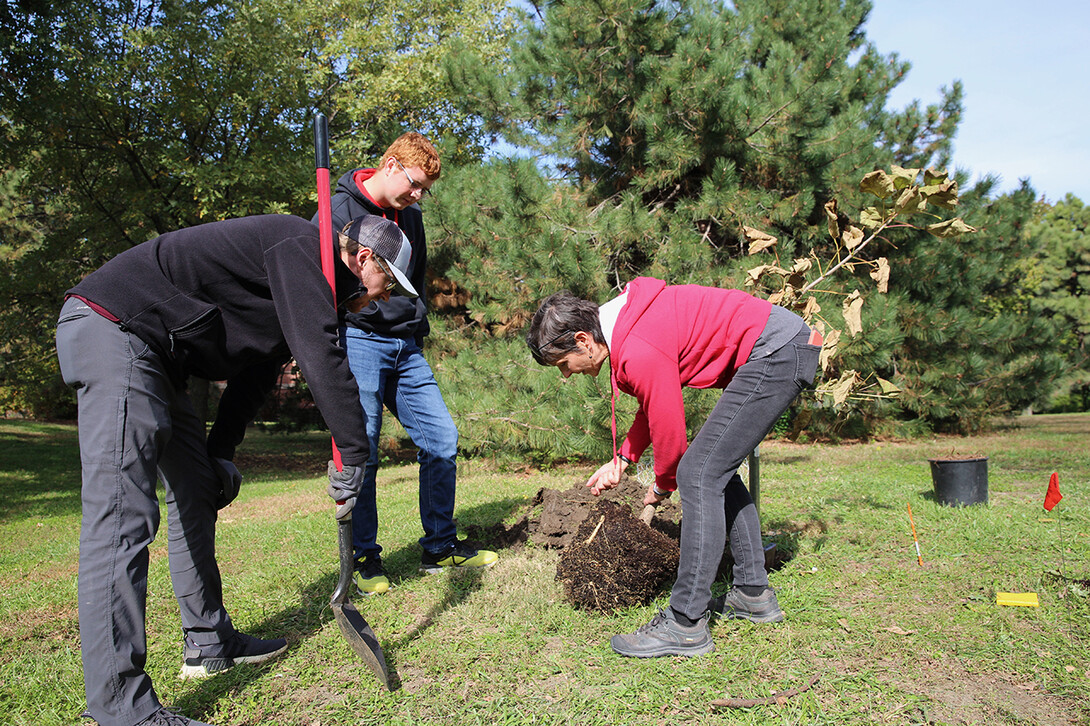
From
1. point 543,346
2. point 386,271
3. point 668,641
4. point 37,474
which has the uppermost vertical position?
point 386,271

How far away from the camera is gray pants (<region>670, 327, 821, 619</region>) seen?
241 cm

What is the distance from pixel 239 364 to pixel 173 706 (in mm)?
1122

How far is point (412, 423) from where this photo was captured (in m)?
3.41

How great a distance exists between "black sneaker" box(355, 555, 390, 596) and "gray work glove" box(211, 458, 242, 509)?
0.92 metres

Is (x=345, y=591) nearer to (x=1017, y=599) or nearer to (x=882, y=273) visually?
(x=1017, y=599)

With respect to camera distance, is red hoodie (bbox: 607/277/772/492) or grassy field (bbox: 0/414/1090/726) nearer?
grassy field (bbox: 0/414/1090/726)

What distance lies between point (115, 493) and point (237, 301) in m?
0.66

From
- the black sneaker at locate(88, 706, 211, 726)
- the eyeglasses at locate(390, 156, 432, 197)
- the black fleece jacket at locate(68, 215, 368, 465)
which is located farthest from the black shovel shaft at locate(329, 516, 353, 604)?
the eyeglasses at locate(390, 156, 432, 197)

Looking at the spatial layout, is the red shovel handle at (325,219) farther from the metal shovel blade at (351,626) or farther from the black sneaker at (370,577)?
the black sneaker at (370,577)

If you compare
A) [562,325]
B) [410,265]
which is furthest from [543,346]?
[410,265]

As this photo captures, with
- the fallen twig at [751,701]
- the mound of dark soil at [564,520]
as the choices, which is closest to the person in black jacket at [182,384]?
the fallen twig at [751,701]

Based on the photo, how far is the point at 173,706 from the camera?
217 centimetres

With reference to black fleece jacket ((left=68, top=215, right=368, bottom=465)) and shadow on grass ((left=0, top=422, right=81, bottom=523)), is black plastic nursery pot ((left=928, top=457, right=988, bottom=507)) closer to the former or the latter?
black fleece jacket ((left=68, top=215, right=368, bottom=465))

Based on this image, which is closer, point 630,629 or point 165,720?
point 165,720
